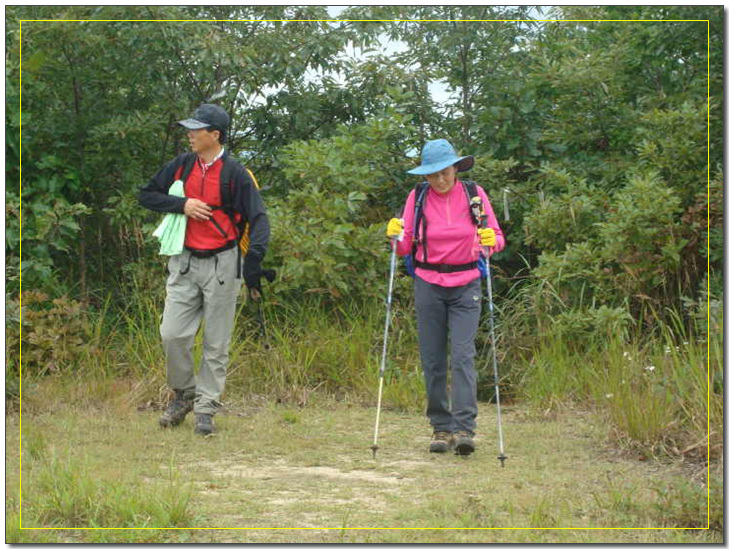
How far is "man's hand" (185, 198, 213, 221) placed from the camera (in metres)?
7.32

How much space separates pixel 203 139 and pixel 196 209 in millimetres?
468

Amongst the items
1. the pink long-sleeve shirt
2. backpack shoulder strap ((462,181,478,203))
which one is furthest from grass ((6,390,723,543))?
backpack shoulder strap ((462,181,478,203))

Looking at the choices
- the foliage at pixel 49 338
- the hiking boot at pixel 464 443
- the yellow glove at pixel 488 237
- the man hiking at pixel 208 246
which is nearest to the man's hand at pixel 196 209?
the man hiking at pixel 208 246

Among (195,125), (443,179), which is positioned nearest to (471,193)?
(443,179)

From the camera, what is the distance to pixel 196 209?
7.32 m

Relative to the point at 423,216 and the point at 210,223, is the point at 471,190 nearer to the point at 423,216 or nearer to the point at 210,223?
the point at 423,216

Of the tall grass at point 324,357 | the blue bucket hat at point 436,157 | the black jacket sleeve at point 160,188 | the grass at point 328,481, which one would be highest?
the blue bucket hat at point 436,157

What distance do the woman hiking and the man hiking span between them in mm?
1037

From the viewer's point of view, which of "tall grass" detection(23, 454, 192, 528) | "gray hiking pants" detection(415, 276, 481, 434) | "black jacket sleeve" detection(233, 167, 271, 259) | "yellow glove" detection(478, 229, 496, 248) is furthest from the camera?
"black jacket sleeve" detection(233, 167, 271, 259)

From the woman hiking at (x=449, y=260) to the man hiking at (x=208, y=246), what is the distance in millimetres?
1037

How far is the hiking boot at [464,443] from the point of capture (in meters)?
7.03

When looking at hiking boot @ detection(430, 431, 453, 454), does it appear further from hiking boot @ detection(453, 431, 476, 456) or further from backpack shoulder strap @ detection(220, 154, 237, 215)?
backpack shoulder strap @ detection(220, 154, 237, 215)

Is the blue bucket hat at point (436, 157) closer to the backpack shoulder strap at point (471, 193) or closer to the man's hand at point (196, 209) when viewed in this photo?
the backpack shoulder strap at point (471, 193)

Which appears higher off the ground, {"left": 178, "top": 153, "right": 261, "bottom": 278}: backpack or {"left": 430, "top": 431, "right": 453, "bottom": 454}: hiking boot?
{"left": 178, "top": 153, "right": 261, "bottom": 278}: backpack
